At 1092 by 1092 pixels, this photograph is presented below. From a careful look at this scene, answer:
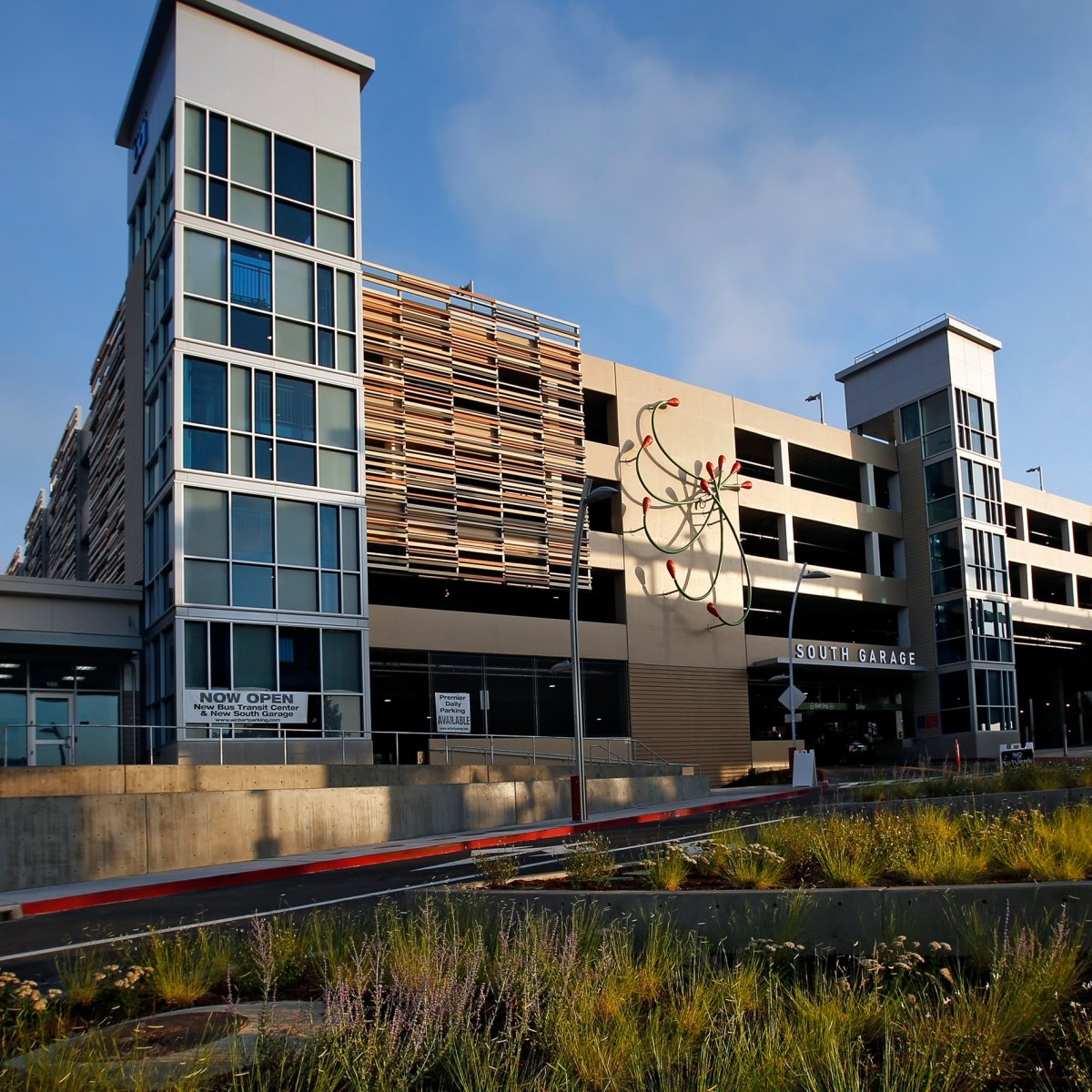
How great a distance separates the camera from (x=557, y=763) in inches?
1485

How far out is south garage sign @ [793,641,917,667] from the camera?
48.5 metres

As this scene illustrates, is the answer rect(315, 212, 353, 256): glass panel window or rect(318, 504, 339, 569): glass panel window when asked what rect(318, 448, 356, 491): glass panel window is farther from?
rect(315, 212, 353, 256): glass panel window

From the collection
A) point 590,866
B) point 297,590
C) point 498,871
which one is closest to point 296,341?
point 297,590

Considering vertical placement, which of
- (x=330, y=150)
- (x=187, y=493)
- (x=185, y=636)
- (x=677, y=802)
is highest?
(x=330, y=150)

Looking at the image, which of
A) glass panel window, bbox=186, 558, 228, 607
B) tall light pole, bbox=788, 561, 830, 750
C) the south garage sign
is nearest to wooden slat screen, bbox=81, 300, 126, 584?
glass panel window, bbox=186, 558, 228, 607

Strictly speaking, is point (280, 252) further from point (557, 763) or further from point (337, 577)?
point (557, 763)

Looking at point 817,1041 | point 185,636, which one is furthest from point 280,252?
point 817,1041

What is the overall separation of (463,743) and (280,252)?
15309 mm

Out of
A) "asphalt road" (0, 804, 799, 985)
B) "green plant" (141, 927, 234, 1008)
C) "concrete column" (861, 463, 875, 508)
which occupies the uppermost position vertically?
"concrete column" (861, 463, 875, 508)

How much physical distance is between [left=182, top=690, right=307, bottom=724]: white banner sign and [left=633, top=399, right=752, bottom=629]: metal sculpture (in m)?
18.4

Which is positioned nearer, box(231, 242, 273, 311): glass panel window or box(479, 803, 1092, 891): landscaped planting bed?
box(479, 803, 1092, 891): landscaped planting bed

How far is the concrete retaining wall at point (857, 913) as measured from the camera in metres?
7.96

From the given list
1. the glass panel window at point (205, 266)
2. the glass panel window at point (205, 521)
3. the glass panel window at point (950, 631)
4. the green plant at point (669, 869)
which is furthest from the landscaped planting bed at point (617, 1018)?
the glass panel window at point (950, 631)

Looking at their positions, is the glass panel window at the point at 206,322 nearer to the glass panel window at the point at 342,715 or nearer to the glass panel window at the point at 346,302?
the glass panel window at the point at 346,302
